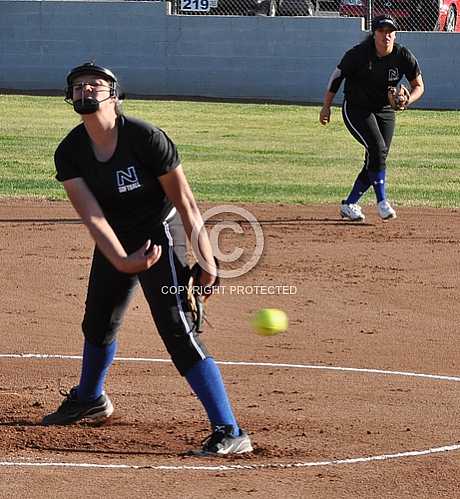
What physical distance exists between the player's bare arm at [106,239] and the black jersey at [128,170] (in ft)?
0.31

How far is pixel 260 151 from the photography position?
64.7 ft

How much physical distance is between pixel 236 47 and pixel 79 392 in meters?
21.0

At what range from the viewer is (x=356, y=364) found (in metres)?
7.95

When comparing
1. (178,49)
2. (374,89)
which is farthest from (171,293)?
(178,49)

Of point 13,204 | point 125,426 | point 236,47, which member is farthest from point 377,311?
point 236,47

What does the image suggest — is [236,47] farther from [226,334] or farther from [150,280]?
[150,280]

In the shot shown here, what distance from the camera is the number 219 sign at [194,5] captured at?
89.6 ft

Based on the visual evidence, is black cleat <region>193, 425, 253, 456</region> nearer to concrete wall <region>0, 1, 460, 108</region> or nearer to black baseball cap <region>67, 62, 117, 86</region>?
black baseball cap <region>67, 62, 117, 86</region>

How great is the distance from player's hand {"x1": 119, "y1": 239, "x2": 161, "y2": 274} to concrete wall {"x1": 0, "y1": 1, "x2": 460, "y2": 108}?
829 inches

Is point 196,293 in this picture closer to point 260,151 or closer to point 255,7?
point 260,151

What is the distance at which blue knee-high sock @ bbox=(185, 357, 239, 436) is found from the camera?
19.0 ft

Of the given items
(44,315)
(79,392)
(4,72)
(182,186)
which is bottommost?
(4,72)

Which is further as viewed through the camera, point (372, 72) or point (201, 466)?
point (372, 72)

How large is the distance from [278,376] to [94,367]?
5.15 feet
